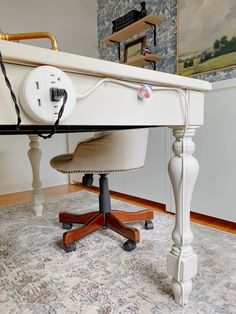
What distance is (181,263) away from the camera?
805 mm

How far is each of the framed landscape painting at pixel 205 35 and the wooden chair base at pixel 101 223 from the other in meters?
1.32

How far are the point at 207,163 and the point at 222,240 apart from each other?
52 cm

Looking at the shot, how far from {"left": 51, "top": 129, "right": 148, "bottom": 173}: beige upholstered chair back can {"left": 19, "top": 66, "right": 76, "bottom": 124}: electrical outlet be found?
78 centimetres

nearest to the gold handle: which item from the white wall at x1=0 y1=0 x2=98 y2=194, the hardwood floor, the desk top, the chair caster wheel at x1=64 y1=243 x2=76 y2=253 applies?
the desk top

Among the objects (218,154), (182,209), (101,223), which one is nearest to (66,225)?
(101,223)

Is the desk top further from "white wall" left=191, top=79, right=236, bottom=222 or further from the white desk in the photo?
"white wall" left=191, top=79, right=236, bottom=222

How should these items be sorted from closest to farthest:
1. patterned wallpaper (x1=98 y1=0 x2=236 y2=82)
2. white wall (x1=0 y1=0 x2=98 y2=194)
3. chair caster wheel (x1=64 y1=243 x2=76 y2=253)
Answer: chair caster wheel (x1=64 y1=243 x2=76 y2=253) → patterned wallpaper (x1=98 y1=0 x2=236 y2=82) → white wall (x1=0 y1=0 x2=98 y2=194)

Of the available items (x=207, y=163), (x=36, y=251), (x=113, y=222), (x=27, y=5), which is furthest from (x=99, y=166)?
(x=27, y=5)

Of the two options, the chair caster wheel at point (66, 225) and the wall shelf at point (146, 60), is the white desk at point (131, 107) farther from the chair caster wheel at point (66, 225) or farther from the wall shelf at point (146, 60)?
the wall shelf at point (146, 60)

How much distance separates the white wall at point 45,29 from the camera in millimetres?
2768

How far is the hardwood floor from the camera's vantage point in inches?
65.7

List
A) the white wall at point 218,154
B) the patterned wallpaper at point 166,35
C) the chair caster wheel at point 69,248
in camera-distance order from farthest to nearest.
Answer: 1. the patterned wallpaper at point 166,35
2. the white wall at point 218,154
3. the chair caster wheel at point 69,248

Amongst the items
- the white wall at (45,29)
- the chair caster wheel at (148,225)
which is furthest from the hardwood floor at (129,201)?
the chair caster wheel at (148,225)

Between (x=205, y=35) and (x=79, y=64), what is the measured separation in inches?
71.6
